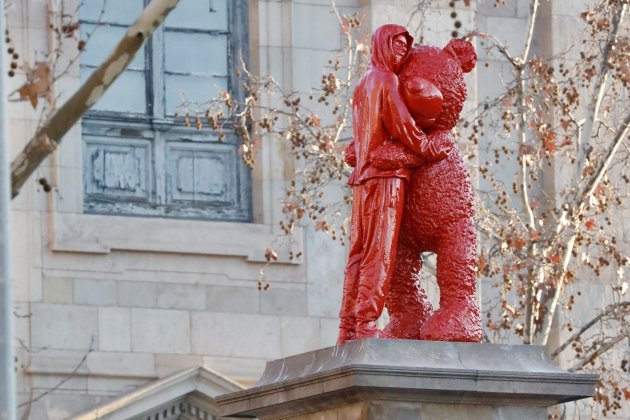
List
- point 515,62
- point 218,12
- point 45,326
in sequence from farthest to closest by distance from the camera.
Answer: point 218,12, point 45,326, point 515,62

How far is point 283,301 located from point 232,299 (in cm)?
56

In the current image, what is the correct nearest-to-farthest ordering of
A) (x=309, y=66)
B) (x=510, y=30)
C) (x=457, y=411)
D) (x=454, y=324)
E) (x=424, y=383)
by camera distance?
(x=424, y=383) < (x=457, y=411) < (x=454, y=324) < (x=309, y=66) < (x=510, y=30)

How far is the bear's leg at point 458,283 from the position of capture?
1733cm

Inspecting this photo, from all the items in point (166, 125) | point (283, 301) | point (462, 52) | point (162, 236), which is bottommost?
point (283, 301)

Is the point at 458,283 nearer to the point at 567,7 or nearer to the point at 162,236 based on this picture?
the point at 162,236

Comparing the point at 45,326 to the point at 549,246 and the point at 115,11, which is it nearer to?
the point at 115,11

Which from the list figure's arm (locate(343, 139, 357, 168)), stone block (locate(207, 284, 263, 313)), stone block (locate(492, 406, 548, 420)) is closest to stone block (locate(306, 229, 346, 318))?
stone block (locate(207, 284, 263, 313))

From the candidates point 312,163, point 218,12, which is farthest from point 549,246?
point 218,12

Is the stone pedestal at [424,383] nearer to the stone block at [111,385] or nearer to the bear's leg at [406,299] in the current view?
the bear's leg at [406,299]

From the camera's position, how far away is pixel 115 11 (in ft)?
93.7

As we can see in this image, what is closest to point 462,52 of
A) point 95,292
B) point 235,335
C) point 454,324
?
point 454,324

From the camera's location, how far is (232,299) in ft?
93.1

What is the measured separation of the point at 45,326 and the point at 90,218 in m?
1.18

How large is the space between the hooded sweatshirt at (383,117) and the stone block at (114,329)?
410 inches
